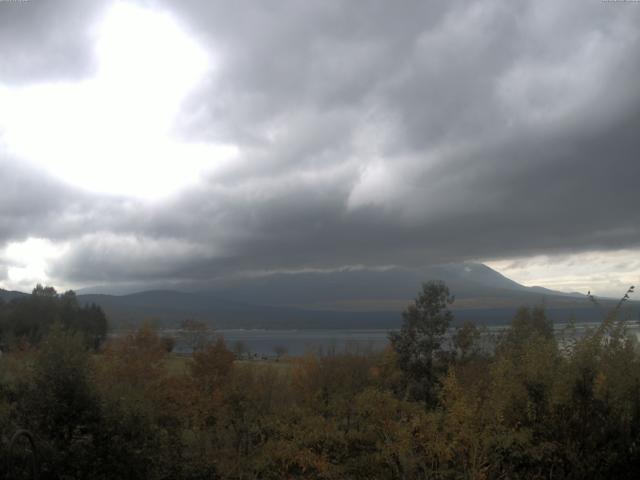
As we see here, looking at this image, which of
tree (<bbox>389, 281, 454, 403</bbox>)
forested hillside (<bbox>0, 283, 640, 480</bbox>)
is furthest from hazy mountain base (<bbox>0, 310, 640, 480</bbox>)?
tree (<bbox>389, 281, 454, 403</bbox>)

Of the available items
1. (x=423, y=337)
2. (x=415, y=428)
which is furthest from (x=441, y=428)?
(x=423, y=337)

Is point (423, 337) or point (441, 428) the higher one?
point (423, 337)

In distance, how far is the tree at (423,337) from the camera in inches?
1282

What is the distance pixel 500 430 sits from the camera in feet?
36.9

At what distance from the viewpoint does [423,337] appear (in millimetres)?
33688

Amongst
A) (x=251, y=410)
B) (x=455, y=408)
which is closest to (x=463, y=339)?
(x=251, y=410)

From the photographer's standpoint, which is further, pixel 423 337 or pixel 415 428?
pixel 423 337

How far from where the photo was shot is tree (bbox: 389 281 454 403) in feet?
107

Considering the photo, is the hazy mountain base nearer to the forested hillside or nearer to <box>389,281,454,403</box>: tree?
the forested hillside

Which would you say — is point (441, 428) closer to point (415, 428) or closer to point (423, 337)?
point (415, 428)

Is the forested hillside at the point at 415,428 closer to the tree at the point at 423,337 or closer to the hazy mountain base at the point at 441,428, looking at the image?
the hazy mountain base at the point at 441,428

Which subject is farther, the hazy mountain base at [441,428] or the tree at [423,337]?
the tree at [423,337]

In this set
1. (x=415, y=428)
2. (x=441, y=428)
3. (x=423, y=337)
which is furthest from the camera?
(x=423, y=337)

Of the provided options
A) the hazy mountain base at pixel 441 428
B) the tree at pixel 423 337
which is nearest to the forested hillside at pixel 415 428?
the hazy mountain base at pixel 441 428
